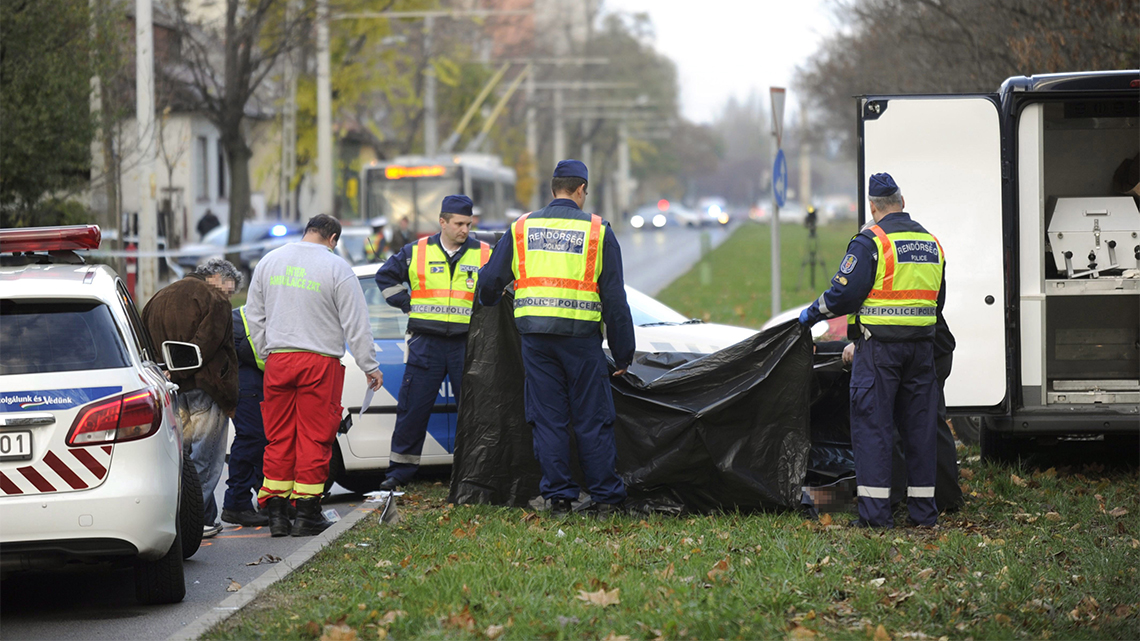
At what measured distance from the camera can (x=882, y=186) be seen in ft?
23.4

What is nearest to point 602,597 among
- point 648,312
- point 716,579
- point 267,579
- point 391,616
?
point 716,579

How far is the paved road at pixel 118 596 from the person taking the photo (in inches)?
A: 229

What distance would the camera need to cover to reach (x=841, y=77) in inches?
1383

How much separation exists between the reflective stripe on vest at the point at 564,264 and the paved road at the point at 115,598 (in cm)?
188

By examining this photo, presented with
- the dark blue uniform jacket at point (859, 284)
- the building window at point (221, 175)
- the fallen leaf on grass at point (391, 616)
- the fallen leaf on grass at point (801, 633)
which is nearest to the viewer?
the fallen leaf on grass at point (801, 633)

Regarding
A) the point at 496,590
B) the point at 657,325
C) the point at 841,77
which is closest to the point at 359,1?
the point at 841,77

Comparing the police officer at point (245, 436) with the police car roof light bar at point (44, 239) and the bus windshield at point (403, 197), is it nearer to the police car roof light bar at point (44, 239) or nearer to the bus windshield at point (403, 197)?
the police car roof light bar at point (44, 239)

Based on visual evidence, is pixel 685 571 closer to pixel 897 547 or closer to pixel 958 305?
pixel 897 547

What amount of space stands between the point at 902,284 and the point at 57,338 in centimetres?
403

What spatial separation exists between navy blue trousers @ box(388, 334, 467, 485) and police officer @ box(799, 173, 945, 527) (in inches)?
95.9

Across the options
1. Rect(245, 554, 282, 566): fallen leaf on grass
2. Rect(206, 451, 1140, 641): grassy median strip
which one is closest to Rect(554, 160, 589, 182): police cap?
Rect(206, 451, 1140, 641): grassy median strip

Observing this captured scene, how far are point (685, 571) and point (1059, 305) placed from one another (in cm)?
474

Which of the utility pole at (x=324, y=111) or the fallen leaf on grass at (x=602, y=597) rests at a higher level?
the utility pole at (x=324, y=111)

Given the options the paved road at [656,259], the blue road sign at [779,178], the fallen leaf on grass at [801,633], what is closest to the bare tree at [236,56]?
the paved road at [656,259]
